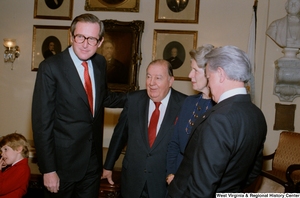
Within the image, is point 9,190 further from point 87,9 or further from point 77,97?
point 87,9

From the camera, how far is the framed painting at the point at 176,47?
19.3 ft

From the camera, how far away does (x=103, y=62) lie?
2699mm

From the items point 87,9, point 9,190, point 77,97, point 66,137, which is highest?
point 87,9

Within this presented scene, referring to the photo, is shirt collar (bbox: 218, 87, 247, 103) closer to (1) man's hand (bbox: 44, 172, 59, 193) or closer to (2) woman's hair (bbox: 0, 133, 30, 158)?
(1) man's hand (bbox: 44, 172, 59, 193)

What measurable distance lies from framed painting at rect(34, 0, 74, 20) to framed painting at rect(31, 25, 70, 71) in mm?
198

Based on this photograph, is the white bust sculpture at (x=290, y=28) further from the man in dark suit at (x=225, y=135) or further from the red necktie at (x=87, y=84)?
the man in dark suit at (x=225, y=135)

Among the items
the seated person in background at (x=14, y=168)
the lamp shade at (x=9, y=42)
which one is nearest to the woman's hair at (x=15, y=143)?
the seated person in background at (x=14, y=168)

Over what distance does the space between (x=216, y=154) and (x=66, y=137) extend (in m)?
1.17

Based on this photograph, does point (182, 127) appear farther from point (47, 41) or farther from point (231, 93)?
point (47, 41)

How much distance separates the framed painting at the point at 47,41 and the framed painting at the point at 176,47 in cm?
167

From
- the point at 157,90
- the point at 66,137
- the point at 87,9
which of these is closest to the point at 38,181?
the point at 66,137

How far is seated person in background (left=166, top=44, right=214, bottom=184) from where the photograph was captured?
2.38m

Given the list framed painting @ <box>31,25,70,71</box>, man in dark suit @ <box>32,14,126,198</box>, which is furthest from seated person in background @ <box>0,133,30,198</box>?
framed painting @ <box>31,25,70,71</box>

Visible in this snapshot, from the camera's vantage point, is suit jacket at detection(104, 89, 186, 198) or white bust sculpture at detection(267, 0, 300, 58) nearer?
suit jacket at detection(104, 89, 186, 198)
